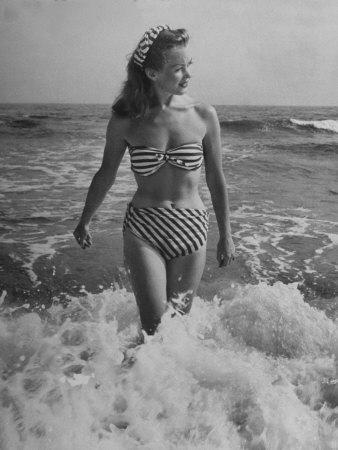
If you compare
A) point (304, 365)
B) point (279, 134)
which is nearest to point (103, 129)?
point (279, 134)

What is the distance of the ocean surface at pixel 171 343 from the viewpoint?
6.99 feet

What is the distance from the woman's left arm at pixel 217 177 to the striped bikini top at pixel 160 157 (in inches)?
3.7

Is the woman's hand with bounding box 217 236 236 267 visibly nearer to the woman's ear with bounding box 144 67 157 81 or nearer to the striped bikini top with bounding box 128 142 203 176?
the striped bikini top with bounding box 128 142 203 176

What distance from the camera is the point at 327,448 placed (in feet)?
7.13

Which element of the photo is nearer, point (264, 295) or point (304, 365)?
point (304, 365)

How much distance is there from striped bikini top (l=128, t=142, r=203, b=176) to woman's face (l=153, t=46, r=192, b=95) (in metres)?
0.27

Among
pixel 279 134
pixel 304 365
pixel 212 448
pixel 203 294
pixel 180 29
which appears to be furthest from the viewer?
pixel 279 134

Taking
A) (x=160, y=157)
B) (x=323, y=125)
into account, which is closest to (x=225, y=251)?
(x=160, y=157)

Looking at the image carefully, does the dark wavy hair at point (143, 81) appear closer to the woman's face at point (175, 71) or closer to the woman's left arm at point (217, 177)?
the woman's face at point (175, 71)

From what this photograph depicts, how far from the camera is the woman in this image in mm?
2361

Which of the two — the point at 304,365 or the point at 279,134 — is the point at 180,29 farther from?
the point at 279,134

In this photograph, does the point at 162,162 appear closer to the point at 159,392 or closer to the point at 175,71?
the point at 175,71

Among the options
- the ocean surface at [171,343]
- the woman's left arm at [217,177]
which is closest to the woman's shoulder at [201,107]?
the woman's left arm at [217,177]

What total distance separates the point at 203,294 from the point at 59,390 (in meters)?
2.45
